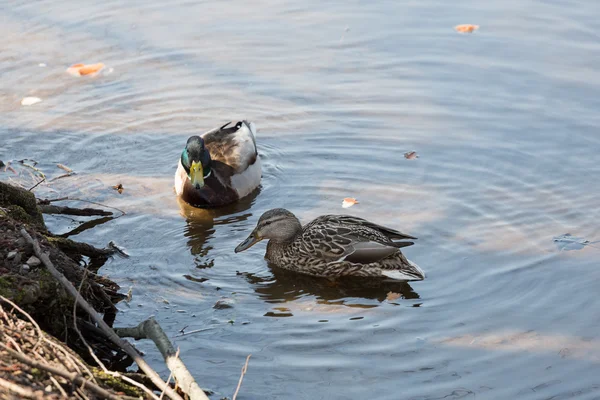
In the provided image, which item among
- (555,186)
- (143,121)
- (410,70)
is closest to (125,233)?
(143,121)

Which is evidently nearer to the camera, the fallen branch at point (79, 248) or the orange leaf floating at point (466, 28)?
the fallen branch at point (79, 248)

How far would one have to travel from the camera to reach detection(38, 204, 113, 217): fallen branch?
720 centimetres

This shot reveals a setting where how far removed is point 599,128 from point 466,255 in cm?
319

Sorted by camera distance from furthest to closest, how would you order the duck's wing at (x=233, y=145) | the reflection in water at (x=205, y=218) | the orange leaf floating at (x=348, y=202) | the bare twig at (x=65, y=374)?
the duck's wing at (x=233, y=145)
the orange leaf floating at (x=348, y=202)
the reflection in water at (x=205, y=218)
the bare twig at (x=65, y=374)

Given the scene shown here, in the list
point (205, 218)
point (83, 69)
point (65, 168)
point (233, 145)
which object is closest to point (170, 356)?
point (205, 218)

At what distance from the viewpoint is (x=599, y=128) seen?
9461mm

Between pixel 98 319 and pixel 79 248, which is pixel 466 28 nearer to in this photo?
pixel 79 248

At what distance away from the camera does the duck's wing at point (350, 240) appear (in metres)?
7.17

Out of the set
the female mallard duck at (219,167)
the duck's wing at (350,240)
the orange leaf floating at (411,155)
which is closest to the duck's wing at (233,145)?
the female mallard duck at (219,167)

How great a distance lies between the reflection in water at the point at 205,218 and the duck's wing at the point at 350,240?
100 centimetres

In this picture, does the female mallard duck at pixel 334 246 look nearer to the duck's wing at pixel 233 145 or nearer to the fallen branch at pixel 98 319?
the duck's wing at pixel 233 145

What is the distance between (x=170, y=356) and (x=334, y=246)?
2.93 meters

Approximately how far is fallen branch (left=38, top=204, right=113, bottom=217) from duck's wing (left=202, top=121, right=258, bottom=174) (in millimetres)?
1804

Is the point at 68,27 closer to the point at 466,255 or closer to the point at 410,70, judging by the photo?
the point at 410,70
